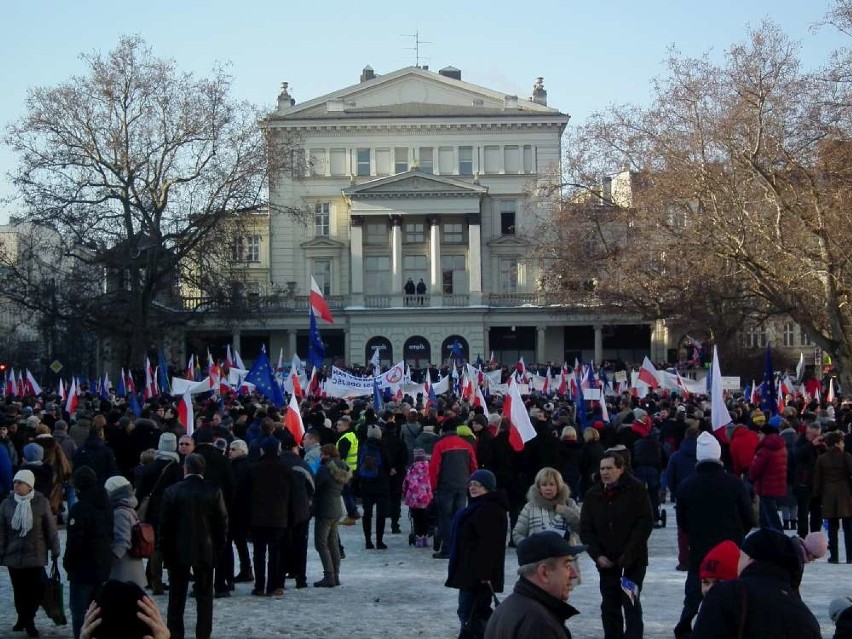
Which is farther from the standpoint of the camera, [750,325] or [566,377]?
[750,325]

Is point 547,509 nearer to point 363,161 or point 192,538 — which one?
point 192,538

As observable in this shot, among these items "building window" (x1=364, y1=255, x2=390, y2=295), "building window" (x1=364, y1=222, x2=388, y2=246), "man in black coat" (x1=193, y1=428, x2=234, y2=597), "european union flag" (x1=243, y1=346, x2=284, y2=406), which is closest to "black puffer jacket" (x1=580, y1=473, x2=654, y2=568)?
"man in black coat" (x1=193, y1=428, x2=234, y2=597)

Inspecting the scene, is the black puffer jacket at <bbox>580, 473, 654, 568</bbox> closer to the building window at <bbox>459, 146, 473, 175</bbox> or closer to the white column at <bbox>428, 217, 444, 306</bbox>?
the white column at <bbox>428, 217, 444, 306</bbox>

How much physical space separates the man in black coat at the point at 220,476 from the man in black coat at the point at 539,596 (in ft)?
23.2

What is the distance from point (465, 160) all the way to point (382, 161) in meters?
4.47

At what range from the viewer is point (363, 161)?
3017 inches

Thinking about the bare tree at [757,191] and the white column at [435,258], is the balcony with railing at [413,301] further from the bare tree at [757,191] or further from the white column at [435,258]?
the bare tree at [757,191]

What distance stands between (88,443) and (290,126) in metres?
60.0

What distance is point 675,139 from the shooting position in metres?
40.5

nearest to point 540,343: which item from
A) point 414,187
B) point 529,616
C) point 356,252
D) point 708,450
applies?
point 414,187

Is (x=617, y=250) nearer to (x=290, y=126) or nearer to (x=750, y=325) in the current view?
(x=750, y=325)

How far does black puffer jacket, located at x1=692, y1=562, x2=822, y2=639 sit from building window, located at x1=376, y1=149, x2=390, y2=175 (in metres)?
72.0

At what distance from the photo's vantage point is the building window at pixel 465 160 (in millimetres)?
76562

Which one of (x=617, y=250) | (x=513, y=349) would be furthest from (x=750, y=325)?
(x=513, y=349)
